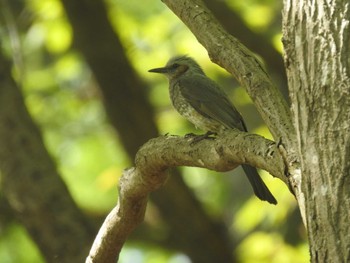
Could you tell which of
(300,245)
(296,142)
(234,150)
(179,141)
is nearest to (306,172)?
(296,142)

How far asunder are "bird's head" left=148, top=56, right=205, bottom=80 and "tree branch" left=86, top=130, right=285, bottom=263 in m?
1.91

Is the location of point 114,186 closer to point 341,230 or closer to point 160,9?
point 160,9

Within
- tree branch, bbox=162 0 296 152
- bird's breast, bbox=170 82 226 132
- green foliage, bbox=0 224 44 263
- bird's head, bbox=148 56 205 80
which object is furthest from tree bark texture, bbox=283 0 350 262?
green foliage, bbox=0 224 44 263

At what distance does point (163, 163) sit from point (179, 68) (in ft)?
7.61

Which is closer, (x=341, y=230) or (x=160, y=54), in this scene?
(x=341, y=230)

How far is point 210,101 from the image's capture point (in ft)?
17.4

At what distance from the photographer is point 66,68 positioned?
8.03 meters

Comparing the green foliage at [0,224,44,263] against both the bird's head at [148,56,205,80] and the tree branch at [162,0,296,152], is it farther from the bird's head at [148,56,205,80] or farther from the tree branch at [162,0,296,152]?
the tree branch at [162,0,296,152]

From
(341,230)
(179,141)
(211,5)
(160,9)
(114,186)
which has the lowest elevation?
(341,230)

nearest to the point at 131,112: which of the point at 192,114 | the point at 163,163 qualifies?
the point at 192,114

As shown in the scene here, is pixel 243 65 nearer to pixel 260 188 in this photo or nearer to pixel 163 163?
pixel 163 163

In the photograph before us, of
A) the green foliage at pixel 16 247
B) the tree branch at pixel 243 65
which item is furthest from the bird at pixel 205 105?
the green foliage at pixel 16 247

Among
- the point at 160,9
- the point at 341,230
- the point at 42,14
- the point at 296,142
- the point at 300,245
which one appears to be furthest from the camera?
the point at 160,9

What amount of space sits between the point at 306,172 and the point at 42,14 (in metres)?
4.97
